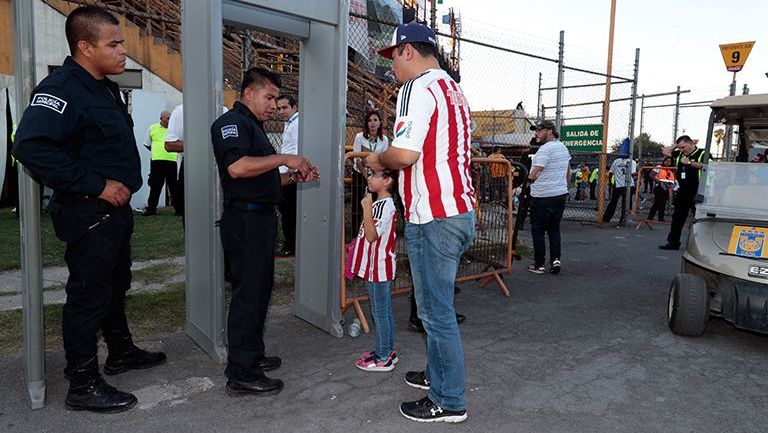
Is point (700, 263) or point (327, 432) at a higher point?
point (700, 263)

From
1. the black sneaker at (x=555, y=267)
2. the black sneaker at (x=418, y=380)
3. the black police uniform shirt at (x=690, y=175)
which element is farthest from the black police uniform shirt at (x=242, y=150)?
the black police uniform shirt at (x=690, y=175)

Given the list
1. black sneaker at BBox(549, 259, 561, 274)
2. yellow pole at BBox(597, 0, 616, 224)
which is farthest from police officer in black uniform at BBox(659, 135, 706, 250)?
black sneaker at BBox(549, 259, 561, 274)

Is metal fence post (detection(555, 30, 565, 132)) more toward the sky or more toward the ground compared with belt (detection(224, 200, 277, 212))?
more toward the sky

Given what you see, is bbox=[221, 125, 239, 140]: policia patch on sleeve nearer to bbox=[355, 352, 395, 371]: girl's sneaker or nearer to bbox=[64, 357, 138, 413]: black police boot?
bbox=[64, 357, 138, 413]: black police boot

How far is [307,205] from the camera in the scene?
178 inches

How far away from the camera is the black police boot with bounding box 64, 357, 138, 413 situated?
2.96 metres

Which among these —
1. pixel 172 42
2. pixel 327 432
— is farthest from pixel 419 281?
pixel 172 42

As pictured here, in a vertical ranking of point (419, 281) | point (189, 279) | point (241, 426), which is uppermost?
point (419, 281)

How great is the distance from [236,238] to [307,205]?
1390mm

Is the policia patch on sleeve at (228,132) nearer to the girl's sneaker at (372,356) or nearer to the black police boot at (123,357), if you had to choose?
the black police boot at (123,357)

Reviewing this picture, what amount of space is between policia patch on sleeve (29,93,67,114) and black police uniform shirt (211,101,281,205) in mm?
752

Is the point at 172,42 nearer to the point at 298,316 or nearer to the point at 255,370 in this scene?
the point at 298,316

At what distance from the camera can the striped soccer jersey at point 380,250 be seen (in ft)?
11.5

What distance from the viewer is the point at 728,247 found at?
4180 millimetres
